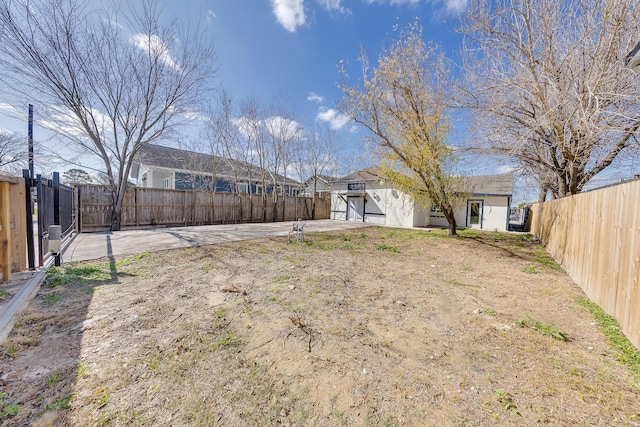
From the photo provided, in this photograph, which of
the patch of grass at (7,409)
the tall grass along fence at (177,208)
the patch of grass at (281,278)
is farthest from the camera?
the tall grass along fence at (177,208)

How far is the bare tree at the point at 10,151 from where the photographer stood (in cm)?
1275

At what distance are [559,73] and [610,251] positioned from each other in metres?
4.42

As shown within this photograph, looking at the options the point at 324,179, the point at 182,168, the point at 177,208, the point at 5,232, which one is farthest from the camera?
the point at 324,179

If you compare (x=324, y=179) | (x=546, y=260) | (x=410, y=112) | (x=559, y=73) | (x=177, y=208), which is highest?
(x=410, y=112)

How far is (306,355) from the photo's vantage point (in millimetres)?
2234

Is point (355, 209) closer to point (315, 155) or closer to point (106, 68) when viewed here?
point (315, 155)

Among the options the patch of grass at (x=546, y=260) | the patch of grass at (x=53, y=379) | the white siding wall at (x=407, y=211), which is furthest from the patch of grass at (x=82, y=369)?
the white siding wall at (x=407, y=211)

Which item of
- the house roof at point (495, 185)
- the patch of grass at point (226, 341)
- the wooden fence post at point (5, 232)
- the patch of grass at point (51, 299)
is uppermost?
the house roof at point (495, 185)

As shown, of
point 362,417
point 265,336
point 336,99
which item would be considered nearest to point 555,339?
point 362,417

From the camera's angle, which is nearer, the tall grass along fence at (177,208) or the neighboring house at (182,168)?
the tall grass along fence at (177,208)

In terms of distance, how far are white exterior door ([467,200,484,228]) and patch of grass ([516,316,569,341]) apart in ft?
49.1

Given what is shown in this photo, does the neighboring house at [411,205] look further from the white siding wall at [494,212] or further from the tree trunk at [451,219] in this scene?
the tree trunk at [451,219]

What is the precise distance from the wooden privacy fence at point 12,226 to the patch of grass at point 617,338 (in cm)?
764

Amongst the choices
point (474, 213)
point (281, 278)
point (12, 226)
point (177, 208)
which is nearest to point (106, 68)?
point (177, 208)
